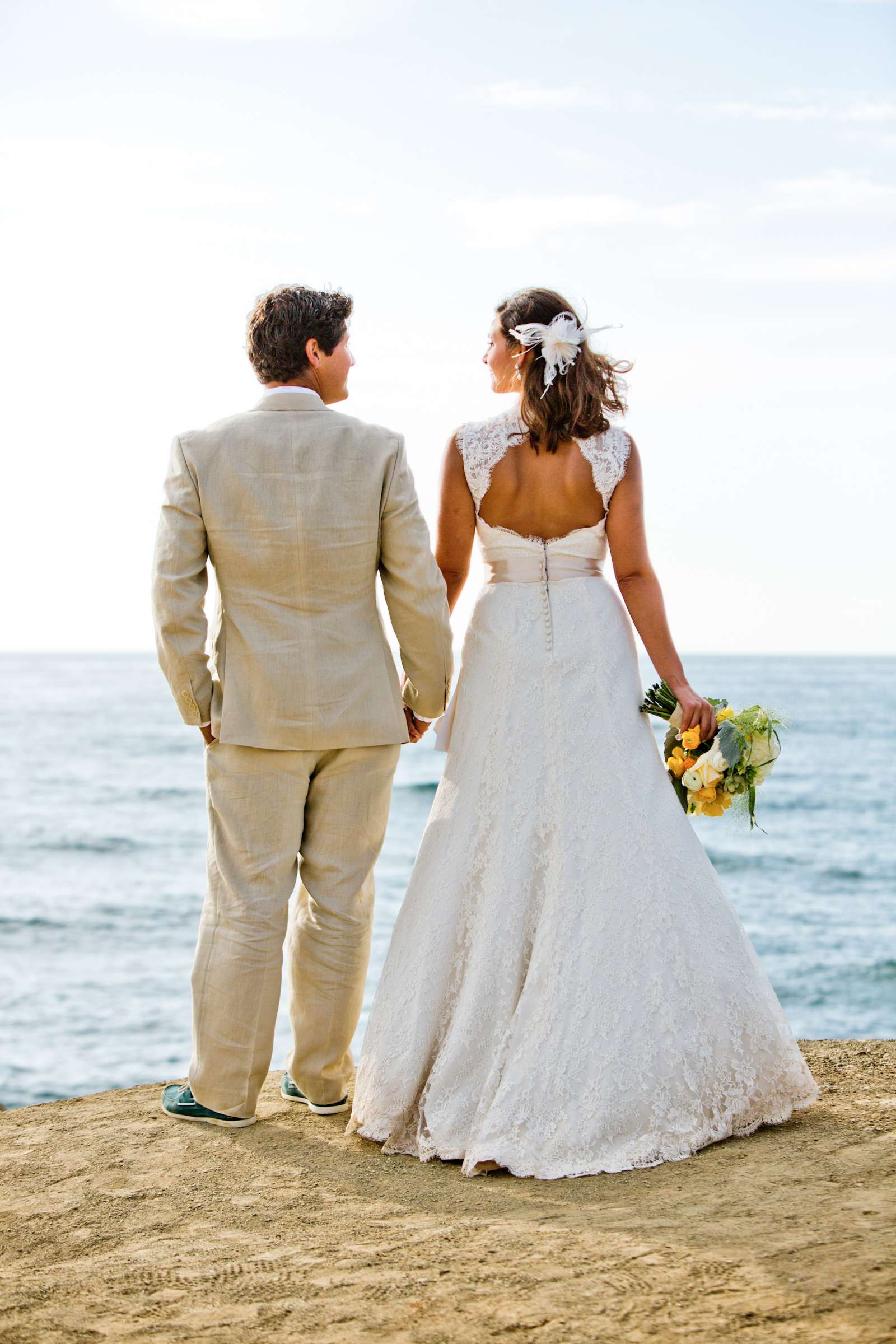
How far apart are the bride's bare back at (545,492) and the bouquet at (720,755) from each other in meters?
0.51

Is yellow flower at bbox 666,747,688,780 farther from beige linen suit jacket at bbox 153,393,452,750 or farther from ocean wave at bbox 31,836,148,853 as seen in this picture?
ocean wave at bbox 31,836,148,853

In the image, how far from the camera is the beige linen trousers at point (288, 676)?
3223mm

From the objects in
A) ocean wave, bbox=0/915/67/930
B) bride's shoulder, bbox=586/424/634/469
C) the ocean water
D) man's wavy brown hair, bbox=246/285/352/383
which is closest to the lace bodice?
bride's shoulder, bbox=586/424/634/469

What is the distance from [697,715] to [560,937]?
697 mm

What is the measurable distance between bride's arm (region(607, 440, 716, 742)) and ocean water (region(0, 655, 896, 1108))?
327 millimetres

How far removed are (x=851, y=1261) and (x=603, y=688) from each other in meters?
1.50

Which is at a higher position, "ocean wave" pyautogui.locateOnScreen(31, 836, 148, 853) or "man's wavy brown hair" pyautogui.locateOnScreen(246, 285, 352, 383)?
"man's wavy brown hair" pyautogui.locateOnScreen(246, 285, 352, 383)

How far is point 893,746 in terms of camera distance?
104 ft

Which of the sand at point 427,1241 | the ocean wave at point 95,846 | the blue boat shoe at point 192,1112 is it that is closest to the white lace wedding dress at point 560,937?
the sand at point 427,1241

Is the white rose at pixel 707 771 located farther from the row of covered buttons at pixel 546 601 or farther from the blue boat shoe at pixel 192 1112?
the blue boat shoe at pixel 192 1112

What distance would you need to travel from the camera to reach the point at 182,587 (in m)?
3.23

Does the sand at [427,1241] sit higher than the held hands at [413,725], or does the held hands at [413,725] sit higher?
the held hands at [413,725]

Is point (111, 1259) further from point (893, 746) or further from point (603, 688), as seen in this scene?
point (893, 746)

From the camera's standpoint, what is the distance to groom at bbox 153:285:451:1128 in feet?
10.6
